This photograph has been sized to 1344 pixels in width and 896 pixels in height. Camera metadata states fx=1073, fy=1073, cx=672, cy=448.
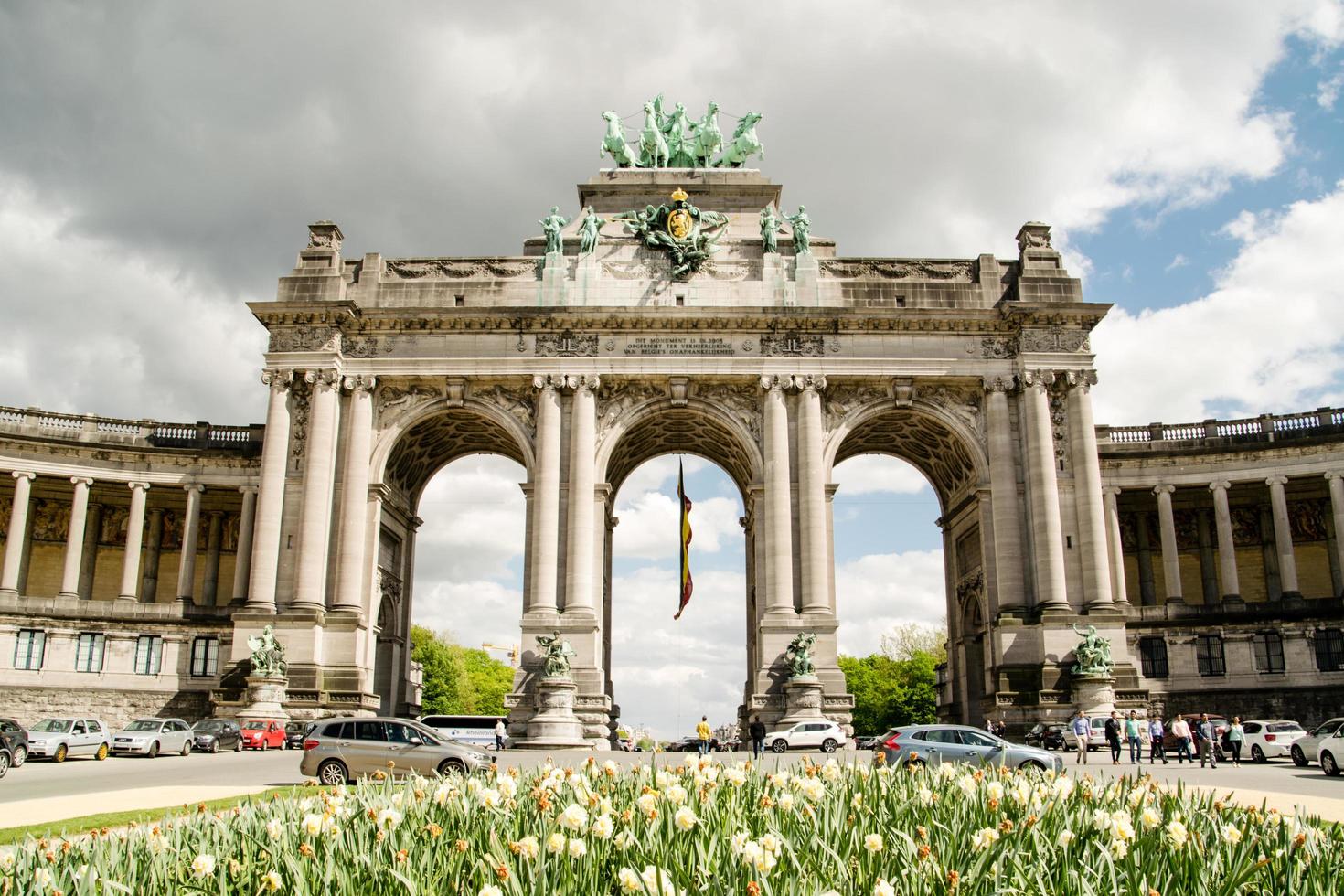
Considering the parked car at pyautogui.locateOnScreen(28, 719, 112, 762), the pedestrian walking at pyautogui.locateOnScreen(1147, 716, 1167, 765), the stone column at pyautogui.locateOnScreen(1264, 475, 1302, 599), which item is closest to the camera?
the parked car at pyautogui.locateOnScreen(28, 719, 112, 762)

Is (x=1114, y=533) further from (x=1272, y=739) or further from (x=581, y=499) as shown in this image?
(x=581, y=499)

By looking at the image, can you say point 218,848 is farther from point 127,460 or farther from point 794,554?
point 127,460

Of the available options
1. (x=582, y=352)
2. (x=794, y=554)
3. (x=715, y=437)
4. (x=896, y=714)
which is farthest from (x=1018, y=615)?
(x=896, y=714)

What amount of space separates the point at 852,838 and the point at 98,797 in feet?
59.9

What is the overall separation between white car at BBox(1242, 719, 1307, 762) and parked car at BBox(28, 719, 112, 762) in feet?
137

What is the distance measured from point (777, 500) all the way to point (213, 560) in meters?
35.2

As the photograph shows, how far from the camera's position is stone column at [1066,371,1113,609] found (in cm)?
4581

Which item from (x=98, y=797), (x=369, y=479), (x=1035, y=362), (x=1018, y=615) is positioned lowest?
(x=98, y=797)

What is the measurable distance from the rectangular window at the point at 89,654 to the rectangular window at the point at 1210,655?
190 feet

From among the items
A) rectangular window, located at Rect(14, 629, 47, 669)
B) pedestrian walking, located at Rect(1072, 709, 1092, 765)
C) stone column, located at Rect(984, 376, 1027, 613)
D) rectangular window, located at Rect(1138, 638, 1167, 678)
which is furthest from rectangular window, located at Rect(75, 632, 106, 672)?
rectangular window, located at Rect(1138, 638, 1167, 678)

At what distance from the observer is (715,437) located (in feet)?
173

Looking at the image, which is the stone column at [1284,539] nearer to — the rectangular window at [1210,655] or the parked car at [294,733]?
the rectangular window at [1210,655]

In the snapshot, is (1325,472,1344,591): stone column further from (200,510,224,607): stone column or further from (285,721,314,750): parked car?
(200,510,224,607): stone column

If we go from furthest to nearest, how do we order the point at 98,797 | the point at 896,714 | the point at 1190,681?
the point at 896,714, the point at 1190,681, the point at 98,797
